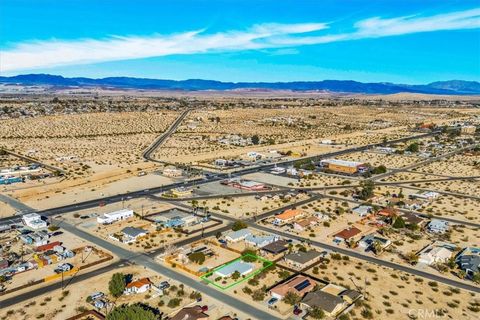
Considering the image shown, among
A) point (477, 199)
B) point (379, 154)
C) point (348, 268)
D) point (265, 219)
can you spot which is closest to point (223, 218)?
point (265, 219)

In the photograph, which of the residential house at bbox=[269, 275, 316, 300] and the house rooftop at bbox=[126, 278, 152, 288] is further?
the house rooftop at bbox=[126, 278, 152, 288]

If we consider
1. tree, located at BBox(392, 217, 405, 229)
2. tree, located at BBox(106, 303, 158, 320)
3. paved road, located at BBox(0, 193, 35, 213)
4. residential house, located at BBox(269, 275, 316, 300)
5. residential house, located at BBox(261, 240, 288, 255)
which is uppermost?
tree, located at BBox(106, 303, 158, 320)

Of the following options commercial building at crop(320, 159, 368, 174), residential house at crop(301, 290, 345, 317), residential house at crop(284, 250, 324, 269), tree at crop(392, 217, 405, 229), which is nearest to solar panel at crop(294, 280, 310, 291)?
residential house at crop(301, 290, 345, 317)

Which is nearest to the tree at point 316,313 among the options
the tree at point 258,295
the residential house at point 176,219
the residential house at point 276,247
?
the tree at point 258,295

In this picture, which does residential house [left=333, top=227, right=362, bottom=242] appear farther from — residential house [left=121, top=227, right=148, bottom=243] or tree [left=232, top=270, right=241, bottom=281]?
residential house [left=121, top=227, right=148, bottom=243]

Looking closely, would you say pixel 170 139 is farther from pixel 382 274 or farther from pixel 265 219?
pixel 382 274

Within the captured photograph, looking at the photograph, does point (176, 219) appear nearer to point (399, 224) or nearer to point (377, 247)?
point (377, 247)
